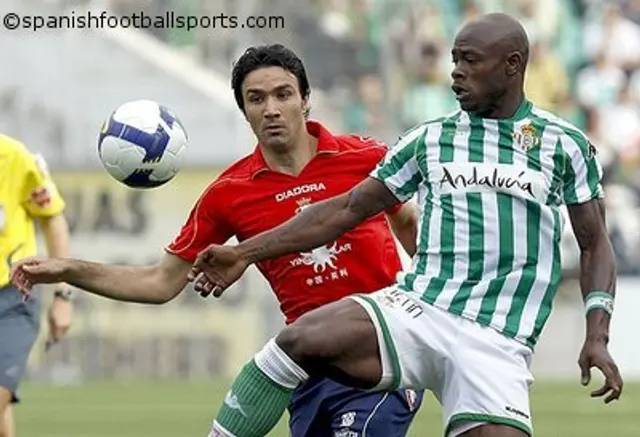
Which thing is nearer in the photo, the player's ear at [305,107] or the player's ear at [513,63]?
the player's ear at [513,63]

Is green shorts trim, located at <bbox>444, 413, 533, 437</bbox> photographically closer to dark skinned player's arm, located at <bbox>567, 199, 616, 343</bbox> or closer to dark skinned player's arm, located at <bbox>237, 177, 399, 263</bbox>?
dark skinned player's arm, located at <bbox>567, 199, 616, 343</bbox>

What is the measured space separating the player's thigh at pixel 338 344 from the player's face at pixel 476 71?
0.85 m

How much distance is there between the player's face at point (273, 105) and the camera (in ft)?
23.6

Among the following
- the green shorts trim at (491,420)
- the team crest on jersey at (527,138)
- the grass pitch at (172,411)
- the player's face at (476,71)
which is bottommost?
the grass pitch at (172,411)

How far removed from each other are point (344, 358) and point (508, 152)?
36.3 inches

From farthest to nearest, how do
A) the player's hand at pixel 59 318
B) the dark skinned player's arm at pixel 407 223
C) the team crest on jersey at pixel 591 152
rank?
the player's hand at pixel 59 318 → the dark skinned player's arm at pixel 407 223 → the team crest on jersey at pixel 591 152

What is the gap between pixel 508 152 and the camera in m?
6.41

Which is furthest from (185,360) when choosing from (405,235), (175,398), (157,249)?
(405,235)

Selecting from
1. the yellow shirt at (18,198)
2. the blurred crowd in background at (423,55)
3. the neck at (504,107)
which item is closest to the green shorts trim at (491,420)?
the neck at (504,107)

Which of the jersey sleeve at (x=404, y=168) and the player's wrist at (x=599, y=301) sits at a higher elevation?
the jersey sleeve at (x=404, y=168)

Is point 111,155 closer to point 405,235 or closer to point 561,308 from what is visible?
point 405,235

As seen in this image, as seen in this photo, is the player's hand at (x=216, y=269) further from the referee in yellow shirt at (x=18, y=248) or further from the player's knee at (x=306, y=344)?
the referee in yellow shirt at (x=18, y=248)

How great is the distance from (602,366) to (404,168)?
1.00 meters

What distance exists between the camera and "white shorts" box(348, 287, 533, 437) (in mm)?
6238
